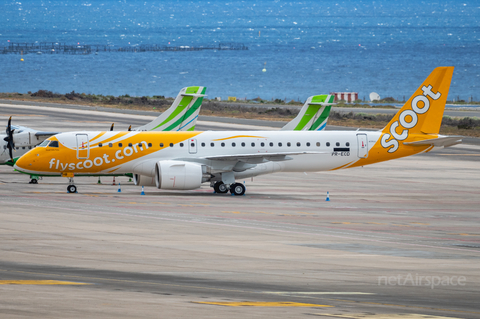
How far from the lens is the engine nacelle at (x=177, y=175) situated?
41.4m

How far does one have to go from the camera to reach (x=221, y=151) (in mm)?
43750

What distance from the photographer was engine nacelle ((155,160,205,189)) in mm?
41406

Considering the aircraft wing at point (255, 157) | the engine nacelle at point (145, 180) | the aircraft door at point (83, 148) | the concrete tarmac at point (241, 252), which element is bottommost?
the concrete tarmac at point (241, 252)

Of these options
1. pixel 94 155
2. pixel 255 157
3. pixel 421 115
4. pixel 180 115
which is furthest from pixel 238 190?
pixel 180 115

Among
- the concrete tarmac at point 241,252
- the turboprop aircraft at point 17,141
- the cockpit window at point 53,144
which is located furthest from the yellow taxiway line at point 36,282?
the turboprop aircraft at point 17,141

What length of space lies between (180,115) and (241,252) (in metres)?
30.9

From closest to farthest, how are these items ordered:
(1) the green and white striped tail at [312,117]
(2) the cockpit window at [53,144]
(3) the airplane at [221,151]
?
(3) the airplane at [221,151] → (2) the cockpit window at [53,144] → (1) the green and white striped tail at [312,117]

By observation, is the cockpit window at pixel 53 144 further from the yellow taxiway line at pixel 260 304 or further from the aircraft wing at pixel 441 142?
the yellow taxiway line at pixel 260 304

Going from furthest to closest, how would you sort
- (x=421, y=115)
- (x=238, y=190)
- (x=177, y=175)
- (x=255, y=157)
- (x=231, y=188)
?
(x=421, y=115) < (x=231, y=188) < (x=238, y=190) < (x=255, y=157) < (x=177, y=175)

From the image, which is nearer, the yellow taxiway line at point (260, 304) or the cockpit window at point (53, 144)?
the yellow taxiway line at point (260, 304)

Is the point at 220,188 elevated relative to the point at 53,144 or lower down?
lower down

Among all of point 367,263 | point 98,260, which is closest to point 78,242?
point 98,260

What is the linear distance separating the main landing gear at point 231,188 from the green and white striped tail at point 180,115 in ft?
39.2

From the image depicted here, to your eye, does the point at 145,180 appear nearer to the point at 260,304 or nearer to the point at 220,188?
the point at 220,188
